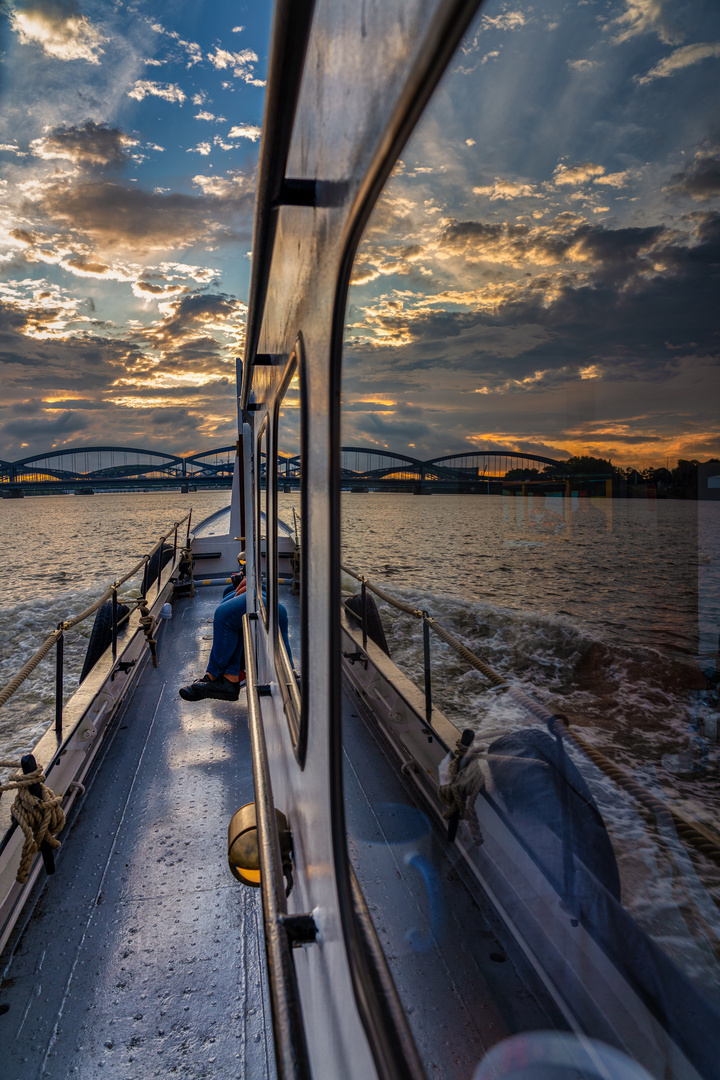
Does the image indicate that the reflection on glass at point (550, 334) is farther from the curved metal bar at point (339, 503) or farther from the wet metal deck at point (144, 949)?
the wet metal deck at point (144, 949)

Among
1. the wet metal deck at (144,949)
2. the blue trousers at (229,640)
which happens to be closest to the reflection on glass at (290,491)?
the wet metal deck at (144,949)

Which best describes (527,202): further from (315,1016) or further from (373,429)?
(315,1016)

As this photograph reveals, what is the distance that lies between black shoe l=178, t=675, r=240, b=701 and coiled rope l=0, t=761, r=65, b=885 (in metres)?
1.63

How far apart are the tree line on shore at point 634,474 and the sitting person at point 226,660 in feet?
8.79

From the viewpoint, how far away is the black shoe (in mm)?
4242

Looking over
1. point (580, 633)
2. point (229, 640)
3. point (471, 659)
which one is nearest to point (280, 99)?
point (471, 659)

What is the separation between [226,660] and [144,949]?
7.36 feet

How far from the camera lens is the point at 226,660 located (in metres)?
4.30

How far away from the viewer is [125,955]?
214cm

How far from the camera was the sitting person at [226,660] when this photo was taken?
4270 mm

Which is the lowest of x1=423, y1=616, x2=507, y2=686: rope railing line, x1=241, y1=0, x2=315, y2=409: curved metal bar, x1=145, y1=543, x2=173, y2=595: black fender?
x1=145, y1=543, x2=173, y2=595: black fender

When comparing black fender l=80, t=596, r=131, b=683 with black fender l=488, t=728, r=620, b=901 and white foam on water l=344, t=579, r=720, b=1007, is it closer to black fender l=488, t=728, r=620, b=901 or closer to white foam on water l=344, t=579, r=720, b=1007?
white foam on water l=344, t=579, r=720, b=1007

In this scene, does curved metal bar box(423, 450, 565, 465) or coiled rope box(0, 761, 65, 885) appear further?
coiled rope box(0, 761, 65, 885)

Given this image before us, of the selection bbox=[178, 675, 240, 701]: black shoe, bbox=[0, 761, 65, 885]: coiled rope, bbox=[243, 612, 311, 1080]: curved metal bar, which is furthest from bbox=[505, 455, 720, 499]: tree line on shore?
bbox=[178, 675, 240, 701]: black shoe
